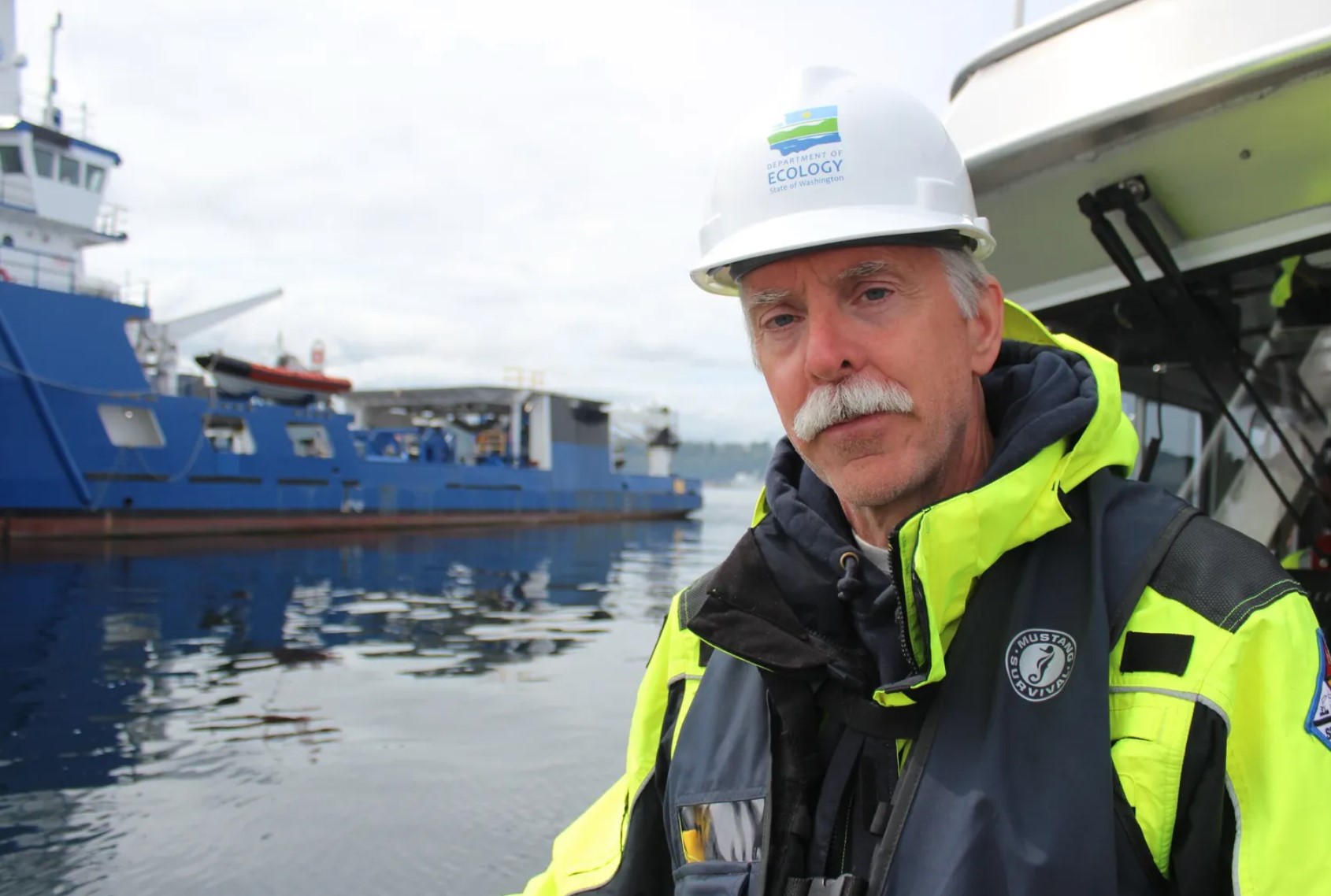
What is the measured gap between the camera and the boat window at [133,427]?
19.5m

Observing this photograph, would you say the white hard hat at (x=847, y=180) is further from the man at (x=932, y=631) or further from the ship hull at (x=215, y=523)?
the ship hull at (x=215, y=523)

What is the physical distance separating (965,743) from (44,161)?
24395mm

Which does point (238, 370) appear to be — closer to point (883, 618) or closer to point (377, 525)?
point (377, 525)

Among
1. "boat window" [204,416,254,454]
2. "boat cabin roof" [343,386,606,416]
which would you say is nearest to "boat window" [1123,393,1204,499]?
"boat window" [204,416,254,454]

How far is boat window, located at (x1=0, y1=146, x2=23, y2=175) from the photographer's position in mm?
19906

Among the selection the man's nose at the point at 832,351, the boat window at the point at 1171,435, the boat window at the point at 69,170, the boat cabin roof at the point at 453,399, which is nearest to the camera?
the man's nose at the point at 832,351

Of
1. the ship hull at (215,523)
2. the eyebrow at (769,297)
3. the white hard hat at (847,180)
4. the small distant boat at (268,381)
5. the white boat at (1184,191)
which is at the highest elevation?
the small distant boat at (268,381)

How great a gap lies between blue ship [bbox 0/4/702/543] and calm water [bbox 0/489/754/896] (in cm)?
596

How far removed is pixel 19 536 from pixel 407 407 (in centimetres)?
1760

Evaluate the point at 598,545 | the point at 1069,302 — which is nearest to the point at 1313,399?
the point at 1069,302

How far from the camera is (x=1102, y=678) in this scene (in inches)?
43.1

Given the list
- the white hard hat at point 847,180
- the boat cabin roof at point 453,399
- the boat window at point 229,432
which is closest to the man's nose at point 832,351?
the white hard hat at point 847,180

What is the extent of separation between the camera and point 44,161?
2036cm

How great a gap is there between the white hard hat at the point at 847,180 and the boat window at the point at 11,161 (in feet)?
77.3
